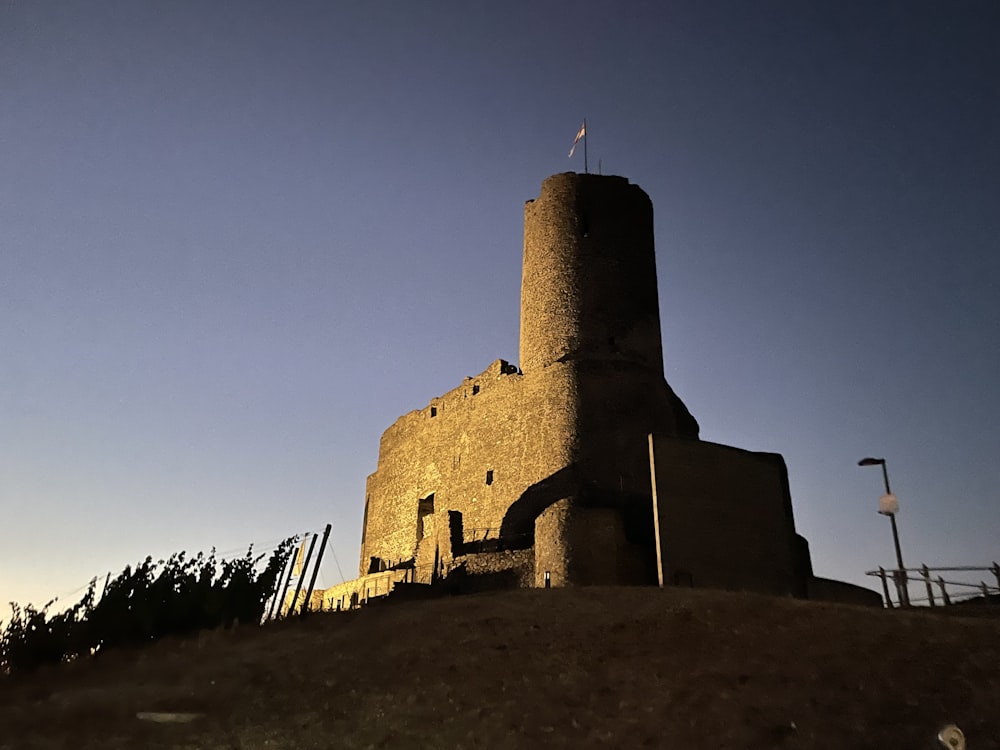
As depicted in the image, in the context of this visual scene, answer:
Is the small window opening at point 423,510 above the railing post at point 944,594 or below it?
above

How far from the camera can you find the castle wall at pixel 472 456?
1045 inches

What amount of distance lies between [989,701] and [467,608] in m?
9.92

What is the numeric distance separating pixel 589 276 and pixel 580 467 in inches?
288

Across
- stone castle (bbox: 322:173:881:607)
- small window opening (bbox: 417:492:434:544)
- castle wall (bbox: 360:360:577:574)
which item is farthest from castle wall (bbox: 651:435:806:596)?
small window opening (bbox: 417:492:434:544)

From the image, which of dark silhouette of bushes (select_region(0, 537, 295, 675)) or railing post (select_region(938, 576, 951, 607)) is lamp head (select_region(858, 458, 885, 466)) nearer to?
railing post (select_region(938, 576, 951, 607))

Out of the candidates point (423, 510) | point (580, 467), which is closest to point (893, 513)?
point (580, 467)

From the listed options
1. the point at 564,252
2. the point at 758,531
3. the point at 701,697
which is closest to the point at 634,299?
the point at 564,252

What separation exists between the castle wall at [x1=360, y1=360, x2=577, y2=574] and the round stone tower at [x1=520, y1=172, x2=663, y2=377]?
1460 mm

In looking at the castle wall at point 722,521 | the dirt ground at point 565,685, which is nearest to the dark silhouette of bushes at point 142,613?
the dirt ground at point 565,685

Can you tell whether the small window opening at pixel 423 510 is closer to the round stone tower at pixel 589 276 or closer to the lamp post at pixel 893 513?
the round stone tower at pixel 589 276

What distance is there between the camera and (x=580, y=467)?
996 inches

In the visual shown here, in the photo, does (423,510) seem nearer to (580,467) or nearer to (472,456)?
(472,456)

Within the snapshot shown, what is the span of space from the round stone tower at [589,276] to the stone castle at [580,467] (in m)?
0.05

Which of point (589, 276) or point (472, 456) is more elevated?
point (589, 276)
